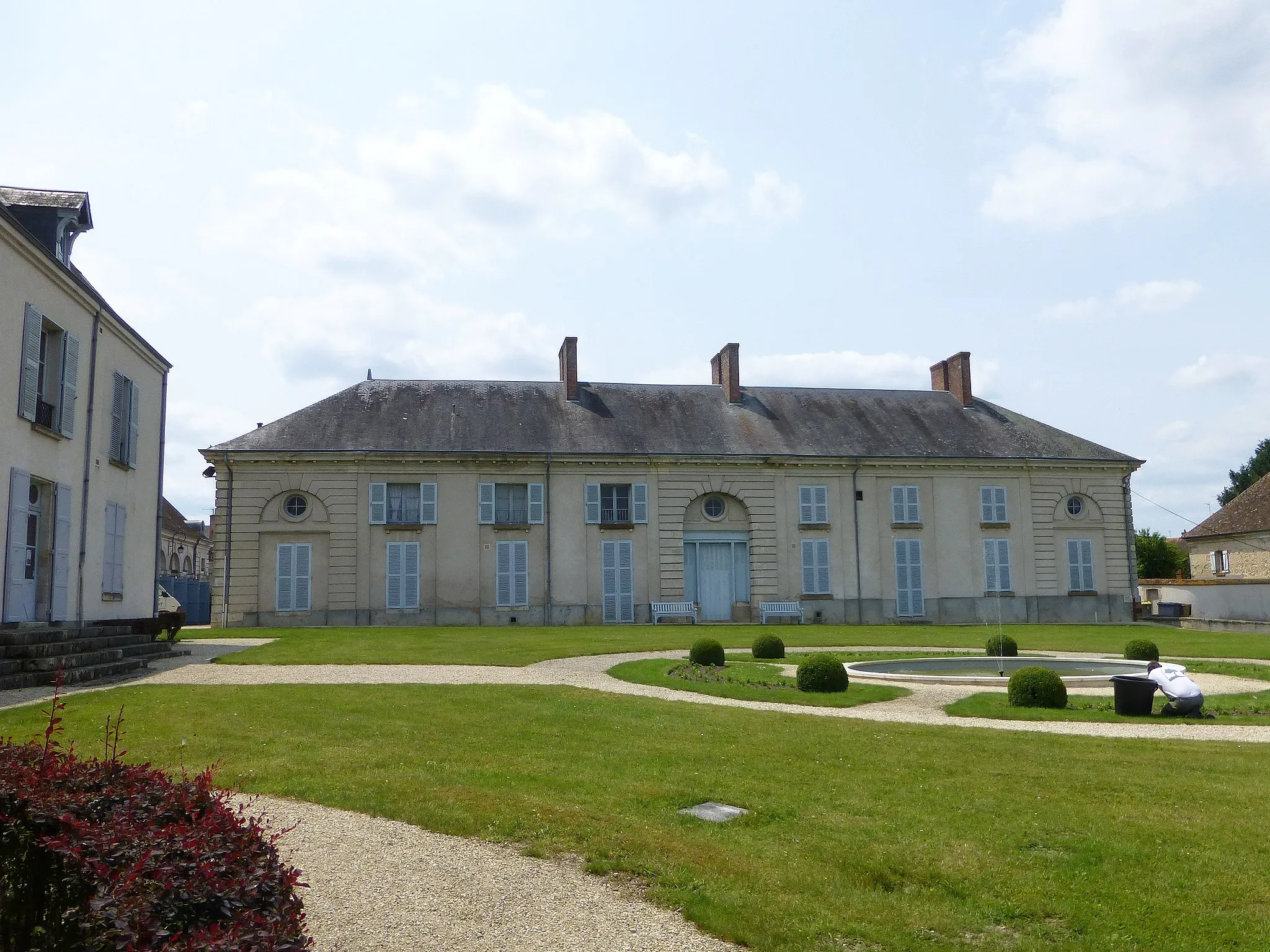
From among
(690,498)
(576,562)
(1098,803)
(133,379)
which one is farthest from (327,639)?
(1098,803)

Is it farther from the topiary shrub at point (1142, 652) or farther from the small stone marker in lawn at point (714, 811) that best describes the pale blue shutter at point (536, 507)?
the small stone marker in lawn at point (714, 811)

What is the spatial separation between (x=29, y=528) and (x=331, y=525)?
42.8 feet

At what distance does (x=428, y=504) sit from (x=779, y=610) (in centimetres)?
1077

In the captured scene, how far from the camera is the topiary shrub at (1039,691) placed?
1145 cm

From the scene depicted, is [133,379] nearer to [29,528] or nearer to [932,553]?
[29,528]

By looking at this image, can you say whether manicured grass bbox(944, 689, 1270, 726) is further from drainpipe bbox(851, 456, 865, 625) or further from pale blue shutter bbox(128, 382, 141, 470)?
drainpipe bbox(851, 456, 865, 625)

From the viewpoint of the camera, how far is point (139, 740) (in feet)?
26.1

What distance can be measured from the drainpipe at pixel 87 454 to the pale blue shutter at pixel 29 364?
1.63 metres

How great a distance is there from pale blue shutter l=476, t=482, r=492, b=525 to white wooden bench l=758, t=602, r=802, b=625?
26.1 feet

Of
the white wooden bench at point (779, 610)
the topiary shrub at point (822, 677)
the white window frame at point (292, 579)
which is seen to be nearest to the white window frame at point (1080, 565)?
the white wooden bench at point (779, 610)

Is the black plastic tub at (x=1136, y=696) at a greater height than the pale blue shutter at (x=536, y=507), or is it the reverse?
the pale blue shutter at (x=536, y=507)

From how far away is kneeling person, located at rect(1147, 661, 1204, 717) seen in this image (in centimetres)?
1081

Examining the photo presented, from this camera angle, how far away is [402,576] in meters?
27.3

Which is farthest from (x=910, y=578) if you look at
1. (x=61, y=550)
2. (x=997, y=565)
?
(x=61, y=550)
